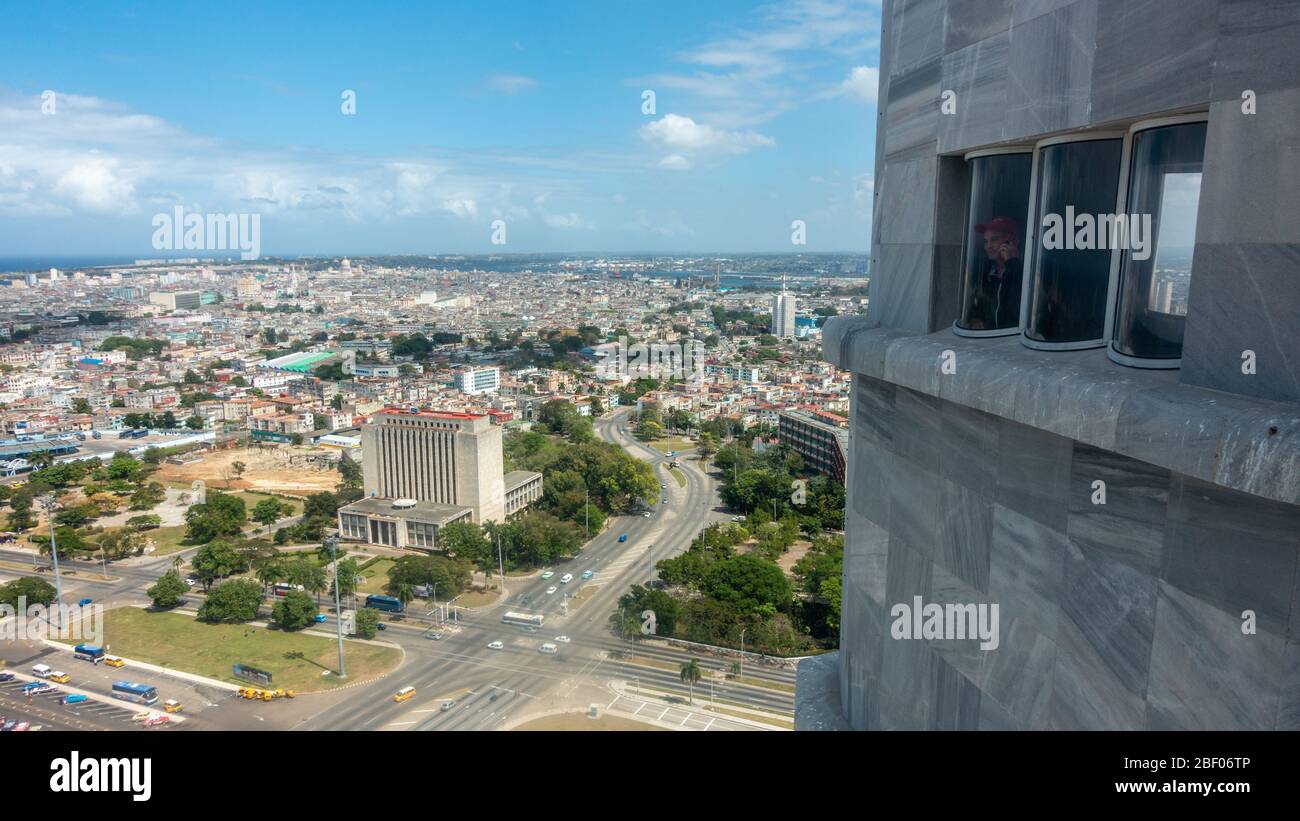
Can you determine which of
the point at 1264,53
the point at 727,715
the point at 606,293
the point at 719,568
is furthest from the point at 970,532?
the point at 606,293

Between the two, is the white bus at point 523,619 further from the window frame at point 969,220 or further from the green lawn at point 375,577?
the window frame at point 969,220

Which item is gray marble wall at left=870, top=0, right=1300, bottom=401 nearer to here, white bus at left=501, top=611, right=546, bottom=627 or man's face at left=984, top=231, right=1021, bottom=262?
man's face at left=984, top=231, right=1021, bottom=262

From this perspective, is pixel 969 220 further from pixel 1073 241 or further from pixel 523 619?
pixel 523 619

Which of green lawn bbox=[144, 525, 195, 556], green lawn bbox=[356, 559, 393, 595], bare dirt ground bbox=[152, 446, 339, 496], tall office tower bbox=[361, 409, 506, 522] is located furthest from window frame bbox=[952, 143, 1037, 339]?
bare dirt ground bbox=[152, 446, 339, 496]

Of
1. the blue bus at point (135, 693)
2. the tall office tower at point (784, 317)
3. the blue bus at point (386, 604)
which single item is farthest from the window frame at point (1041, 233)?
the tall office tower at point (784, 317)

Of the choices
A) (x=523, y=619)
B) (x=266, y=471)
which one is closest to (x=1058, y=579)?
(x=523, y=619)

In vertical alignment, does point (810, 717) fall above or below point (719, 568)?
above
